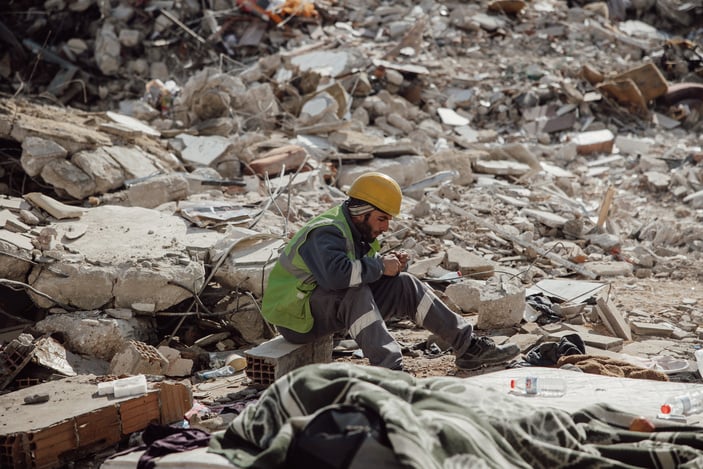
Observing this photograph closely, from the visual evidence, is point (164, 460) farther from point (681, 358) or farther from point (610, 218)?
point (610, 218)

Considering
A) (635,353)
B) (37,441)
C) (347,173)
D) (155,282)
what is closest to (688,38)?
(347,173)

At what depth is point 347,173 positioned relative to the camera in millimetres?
8625

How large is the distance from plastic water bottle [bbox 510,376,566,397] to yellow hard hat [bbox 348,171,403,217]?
1247 mm

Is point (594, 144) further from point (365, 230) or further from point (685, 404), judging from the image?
point (685, 404)

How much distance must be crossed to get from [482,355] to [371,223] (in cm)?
104

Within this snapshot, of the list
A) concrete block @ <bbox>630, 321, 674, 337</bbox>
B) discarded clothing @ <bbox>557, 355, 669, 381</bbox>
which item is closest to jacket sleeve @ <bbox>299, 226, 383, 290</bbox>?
discarded clothing @ <bbox>557, 355, 669, 381</bbox>

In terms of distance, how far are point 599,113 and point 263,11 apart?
242 inches

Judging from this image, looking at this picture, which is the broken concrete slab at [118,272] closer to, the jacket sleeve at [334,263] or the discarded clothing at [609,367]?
the jacket sleeve at [334,263]

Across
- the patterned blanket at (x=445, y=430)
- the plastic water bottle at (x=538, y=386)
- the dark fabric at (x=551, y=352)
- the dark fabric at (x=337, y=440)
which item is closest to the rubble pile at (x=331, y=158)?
the dark fabric at (x=551, y=352)

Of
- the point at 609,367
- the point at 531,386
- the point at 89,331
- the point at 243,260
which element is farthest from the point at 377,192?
the point at 89,331

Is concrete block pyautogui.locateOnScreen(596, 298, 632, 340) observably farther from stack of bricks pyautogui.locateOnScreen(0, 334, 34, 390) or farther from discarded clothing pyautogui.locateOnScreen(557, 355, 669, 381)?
stack of bricks pyautogui.locateOnScreen(0, 334, 34, 390)

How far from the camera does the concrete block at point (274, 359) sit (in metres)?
4.44

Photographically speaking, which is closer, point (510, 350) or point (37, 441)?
point (37, 441)

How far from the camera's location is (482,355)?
4570 mm
